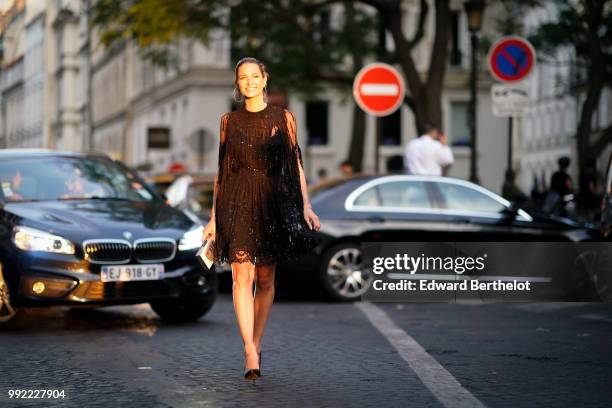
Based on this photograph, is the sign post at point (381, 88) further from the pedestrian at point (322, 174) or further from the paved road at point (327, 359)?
the pedestrian at point (322, 174)

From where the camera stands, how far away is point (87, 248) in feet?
37.3

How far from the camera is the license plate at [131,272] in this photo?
11383mm

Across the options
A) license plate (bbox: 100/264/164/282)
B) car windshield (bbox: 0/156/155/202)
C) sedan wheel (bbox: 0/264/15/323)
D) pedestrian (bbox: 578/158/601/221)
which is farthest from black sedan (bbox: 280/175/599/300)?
pedestrian (bbox: 578/158/601/221)

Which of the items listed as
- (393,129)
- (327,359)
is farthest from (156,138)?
(327,359)

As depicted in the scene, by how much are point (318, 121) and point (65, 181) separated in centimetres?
4759

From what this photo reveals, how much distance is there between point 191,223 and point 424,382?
4389 mm

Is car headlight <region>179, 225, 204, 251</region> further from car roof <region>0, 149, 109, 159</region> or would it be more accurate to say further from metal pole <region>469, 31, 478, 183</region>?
metal pole <region>469, 31, 478, 183</region>

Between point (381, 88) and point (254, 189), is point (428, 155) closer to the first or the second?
point (381, 88)

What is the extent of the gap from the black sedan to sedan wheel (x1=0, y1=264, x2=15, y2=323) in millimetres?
4513

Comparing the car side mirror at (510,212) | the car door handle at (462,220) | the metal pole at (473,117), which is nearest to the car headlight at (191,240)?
the car door handle at (462,220)

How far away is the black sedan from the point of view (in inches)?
615

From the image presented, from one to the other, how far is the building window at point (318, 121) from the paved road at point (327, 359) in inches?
1831

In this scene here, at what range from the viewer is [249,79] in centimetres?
813

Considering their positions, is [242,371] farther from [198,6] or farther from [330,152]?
[330,152]
